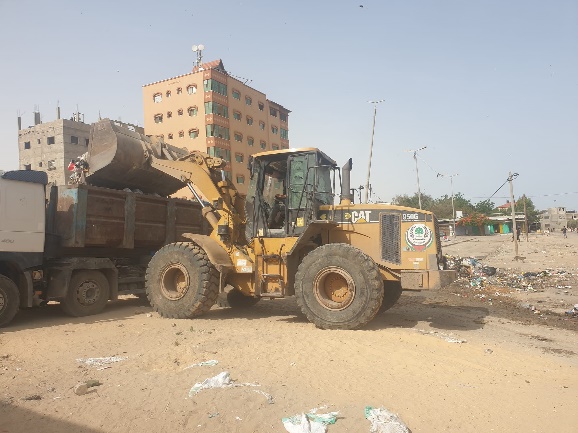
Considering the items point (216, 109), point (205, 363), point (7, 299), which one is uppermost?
point (216, 109)

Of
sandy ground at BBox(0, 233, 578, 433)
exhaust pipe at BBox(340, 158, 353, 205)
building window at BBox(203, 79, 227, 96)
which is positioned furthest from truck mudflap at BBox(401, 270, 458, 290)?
building window at BBox(203, 79, 227, 96)

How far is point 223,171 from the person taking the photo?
900 cm

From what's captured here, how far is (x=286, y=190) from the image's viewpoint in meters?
7.95

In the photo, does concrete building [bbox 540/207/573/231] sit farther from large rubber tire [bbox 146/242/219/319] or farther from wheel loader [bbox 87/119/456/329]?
large rubber tire [bbox 146/242/219/319]

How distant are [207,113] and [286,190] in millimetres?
31480

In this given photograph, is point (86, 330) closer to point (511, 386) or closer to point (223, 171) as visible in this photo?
point (223, 171)

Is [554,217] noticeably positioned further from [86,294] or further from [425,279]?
[86,294]

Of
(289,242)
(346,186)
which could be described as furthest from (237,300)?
(346,186)

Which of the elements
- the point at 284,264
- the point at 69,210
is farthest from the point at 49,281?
the point at 284,264

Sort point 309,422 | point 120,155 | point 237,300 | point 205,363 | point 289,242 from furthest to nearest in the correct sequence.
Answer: point 237,300
point 120,155
point 289,242
point 205,363
point 309,422

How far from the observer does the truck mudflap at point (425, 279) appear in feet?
22.4

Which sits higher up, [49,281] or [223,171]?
[223,171]

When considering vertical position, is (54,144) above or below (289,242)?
above

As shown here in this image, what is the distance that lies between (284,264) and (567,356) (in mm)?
4451
